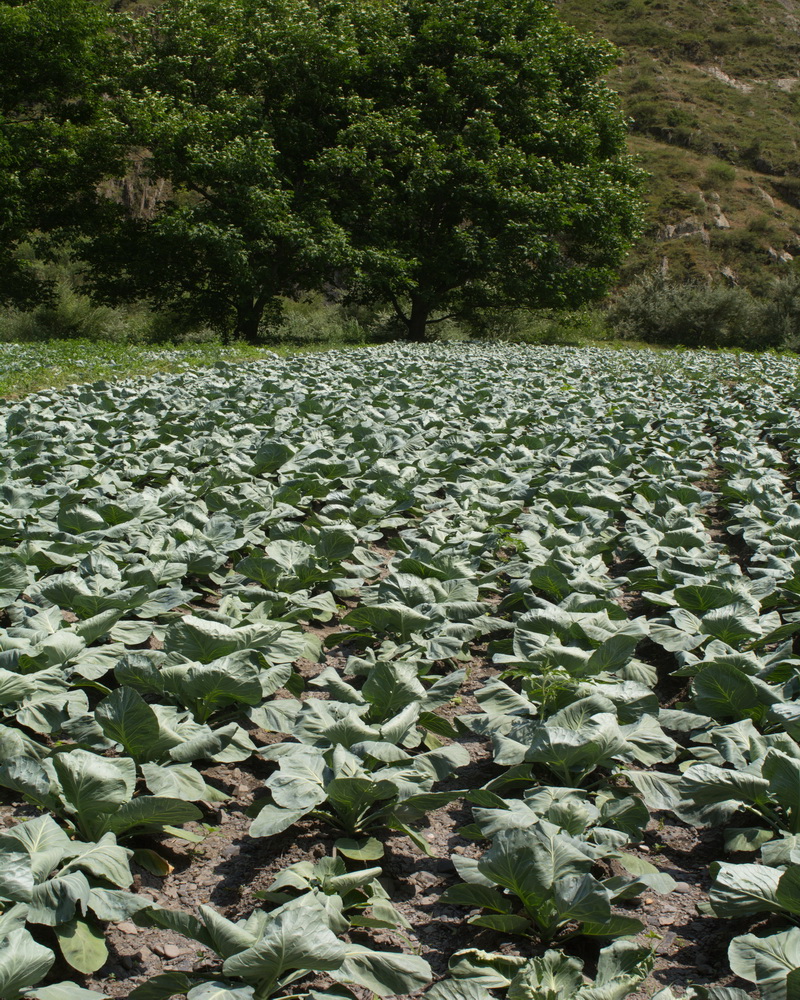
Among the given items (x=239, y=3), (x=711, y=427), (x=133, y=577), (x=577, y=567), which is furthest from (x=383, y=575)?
(x=239, y=3)

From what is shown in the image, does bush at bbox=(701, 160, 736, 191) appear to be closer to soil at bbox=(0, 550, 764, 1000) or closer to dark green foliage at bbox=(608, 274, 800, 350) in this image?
dark green foliage at bbox=(608, 274, 800, 350)

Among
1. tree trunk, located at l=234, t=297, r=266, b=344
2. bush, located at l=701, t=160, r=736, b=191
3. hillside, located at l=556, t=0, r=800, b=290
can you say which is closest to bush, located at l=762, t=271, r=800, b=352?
hillside, located at l=556, t=0, r=800, b=290

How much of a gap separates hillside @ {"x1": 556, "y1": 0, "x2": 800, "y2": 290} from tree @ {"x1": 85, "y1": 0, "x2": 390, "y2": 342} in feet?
109

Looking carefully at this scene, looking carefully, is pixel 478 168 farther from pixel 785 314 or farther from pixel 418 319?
pixel 785 314

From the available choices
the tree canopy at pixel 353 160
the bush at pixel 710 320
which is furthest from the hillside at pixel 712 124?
the tree canopy at pixel 353 160

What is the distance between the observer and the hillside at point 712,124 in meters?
57.1

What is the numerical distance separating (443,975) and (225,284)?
26391 millimetres

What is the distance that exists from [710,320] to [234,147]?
18.9m

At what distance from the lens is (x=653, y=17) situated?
8156 centimetres

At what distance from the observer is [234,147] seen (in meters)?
22.7

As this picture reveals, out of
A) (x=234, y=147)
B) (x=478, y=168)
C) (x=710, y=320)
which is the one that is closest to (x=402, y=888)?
(x=234, y=147)

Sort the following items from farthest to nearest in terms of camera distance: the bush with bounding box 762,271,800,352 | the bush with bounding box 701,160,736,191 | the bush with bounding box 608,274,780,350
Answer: the bush with bounding box 701,160,736,191, the bush with bounding box 608,274,780,350, the bush with bounding box 762,271,800,352

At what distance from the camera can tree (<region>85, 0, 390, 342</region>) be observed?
22.6 m

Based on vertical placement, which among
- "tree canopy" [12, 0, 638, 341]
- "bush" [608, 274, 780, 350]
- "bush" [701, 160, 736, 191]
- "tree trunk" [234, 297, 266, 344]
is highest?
"bush" [701, 160, 736, 191]
